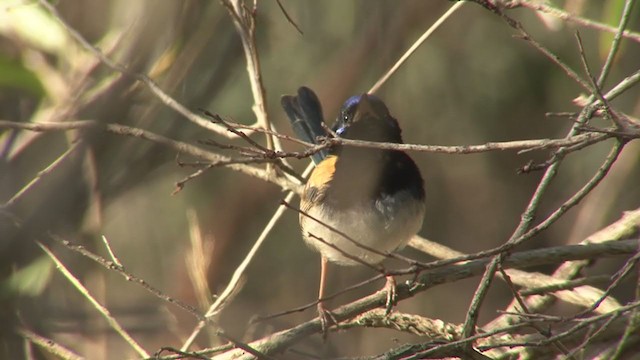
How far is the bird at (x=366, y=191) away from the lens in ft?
11.0

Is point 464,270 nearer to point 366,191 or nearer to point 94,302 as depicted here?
point 366,191

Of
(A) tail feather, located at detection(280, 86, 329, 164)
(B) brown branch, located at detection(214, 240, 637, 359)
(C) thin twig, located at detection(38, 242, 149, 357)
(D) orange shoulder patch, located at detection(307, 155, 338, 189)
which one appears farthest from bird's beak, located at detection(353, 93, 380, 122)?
(C) thin twig, located at detection(38, 242, 149, 357)

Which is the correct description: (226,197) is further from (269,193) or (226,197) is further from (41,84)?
(41,84)

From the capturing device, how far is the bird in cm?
334

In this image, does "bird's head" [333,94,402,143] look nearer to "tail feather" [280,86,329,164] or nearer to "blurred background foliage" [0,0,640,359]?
"blurred background foliage" [0,0,640,359]

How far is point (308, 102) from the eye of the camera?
4152 millimetres

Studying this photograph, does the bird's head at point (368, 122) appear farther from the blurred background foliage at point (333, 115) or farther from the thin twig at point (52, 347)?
the thin twig at point (52, 347)

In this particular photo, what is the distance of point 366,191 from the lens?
344cm

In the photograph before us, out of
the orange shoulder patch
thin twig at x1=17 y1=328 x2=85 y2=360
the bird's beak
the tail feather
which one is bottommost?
thin twig at x1=17 y1=328 x2=85 y2=360

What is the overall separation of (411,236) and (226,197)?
8.11 feet

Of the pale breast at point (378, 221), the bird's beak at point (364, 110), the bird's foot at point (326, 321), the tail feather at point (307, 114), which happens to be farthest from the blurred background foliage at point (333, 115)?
the pale breast at point (378, 221)

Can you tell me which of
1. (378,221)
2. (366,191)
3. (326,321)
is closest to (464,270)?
(326,321)

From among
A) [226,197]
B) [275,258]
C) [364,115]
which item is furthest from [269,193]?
[364,115]

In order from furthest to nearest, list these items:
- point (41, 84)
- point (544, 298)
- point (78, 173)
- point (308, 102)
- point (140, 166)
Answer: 1. point (308, 102)
2. point (544, 298)
3. point (41, 84)
4. point (140, 166)
5. point (78, 173)
